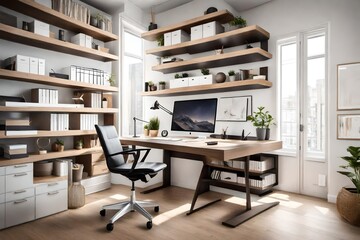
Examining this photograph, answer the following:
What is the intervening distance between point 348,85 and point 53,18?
3731 millimetres

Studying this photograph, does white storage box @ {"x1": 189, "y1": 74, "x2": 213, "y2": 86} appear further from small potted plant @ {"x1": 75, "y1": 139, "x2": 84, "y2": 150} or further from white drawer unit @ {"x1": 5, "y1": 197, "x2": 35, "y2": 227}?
white drawer unit @ {"x1": 5, "y1": 197, "x2": 35, "y2": 227}

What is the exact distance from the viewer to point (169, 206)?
9.99 feet

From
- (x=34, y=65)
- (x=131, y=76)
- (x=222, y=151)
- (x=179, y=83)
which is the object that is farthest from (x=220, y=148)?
(x=131, y=76)

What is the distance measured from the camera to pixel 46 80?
3012mm

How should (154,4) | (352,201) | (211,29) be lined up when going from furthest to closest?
(154,4) < (211,29) < (352,201)

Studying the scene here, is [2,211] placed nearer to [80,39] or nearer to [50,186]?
[50,186]

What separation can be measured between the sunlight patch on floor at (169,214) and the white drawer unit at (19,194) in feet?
4.39

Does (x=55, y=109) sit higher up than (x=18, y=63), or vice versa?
(x=18, y=63)

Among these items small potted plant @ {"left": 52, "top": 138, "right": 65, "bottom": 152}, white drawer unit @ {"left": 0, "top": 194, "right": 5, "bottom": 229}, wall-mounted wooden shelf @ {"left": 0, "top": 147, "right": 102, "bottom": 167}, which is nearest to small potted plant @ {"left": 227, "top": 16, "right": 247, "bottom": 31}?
wall-mounted wooden shelf @ {"left": 0, "top": 147, "right": 102, "bottom": 167}

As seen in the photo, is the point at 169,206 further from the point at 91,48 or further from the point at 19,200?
the point at 91,48

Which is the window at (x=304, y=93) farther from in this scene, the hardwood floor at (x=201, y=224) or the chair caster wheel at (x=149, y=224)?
the chair caster wheel at (x=149, y=224)

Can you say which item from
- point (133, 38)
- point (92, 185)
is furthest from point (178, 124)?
point (133, 38)

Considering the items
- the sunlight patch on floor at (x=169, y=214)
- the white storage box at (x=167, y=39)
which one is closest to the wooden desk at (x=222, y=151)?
the sunlight patch on floor at (x=169, y=214)

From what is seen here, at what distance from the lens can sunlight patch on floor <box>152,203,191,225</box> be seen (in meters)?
2.61
